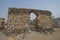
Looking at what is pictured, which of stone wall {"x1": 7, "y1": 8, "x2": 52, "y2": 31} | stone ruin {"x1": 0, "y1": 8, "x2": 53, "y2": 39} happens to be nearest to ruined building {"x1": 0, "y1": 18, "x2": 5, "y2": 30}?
stone ruin {"x1": 0, "y1": 8, "x2": 53, "y2": 39}

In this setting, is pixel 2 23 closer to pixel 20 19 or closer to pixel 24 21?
pixel 20 19

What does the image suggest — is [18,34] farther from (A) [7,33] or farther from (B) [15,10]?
(B) [15,10]

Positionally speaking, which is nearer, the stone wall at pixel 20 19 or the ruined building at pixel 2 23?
the stone wall at pixel 20 19

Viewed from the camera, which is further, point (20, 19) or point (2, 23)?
point (2, 23)

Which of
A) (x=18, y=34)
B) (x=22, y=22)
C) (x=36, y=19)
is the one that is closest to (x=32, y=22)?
(x=36, y=19)

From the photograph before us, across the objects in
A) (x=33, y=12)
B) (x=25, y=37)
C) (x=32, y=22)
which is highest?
(x=33, y=12)

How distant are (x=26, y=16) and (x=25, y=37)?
1036mm

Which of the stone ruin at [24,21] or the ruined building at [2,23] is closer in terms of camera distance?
the stone ruin at [24,21]

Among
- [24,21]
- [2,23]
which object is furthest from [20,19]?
[2,23]

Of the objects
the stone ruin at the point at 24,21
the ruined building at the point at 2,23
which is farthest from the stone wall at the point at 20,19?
the ruined building at the point at 2,23

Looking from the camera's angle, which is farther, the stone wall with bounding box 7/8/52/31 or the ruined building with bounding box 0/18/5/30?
the ruined building with bounding box 0/18/5/30

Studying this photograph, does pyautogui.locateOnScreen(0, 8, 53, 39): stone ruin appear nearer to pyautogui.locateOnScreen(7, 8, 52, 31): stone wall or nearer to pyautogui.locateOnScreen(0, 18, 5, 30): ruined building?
pyautogui.locateOnScreen(7, 8, 52, 31): stone wall

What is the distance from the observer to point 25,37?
514cm

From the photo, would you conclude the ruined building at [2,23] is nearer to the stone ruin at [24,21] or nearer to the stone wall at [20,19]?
the stone ruin at [24,21]
